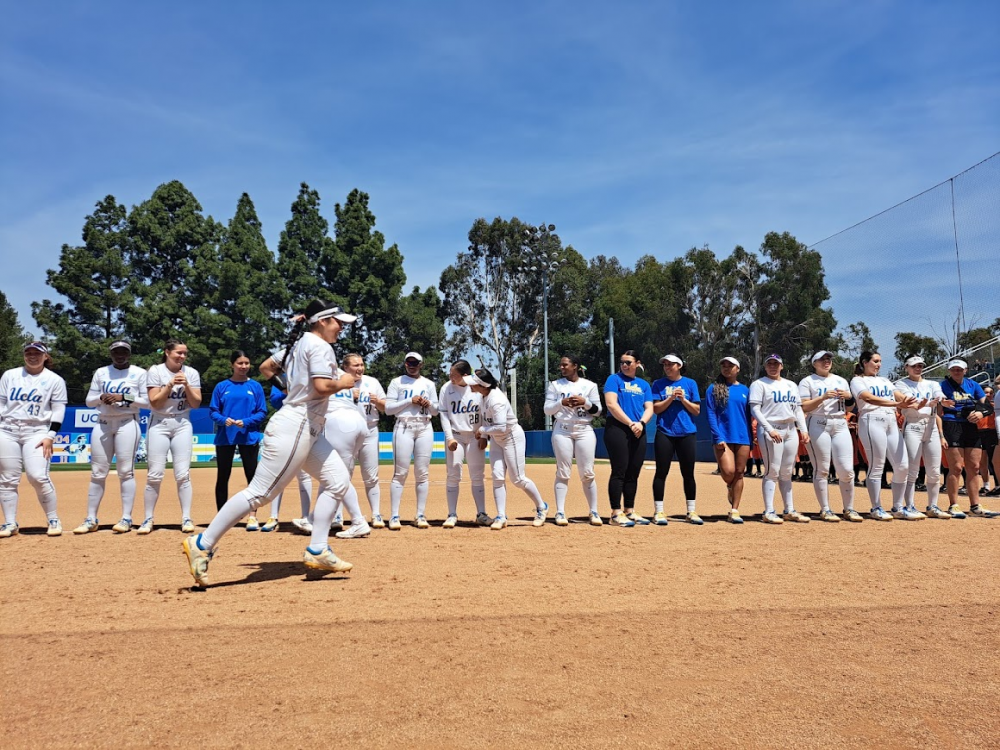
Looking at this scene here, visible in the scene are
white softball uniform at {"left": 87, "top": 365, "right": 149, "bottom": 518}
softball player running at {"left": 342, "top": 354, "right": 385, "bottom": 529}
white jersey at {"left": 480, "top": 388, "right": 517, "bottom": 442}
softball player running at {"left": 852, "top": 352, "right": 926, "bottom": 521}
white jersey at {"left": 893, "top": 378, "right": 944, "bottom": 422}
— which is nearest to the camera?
white softball uniform at {"left": 87, "top": 365, "right": 149, "bottom": 518}

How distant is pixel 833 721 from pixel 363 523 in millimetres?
5509

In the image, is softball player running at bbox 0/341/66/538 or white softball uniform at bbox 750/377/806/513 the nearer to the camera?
softball player running at bbox 0/341/66/538

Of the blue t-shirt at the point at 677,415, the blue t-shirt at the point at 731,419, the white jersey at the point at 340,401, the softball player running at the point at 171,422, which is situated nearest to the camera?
the white jersey at the point at 340,401

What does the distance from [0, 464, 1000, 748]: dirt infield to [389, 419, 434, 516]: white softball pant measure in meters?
1.66

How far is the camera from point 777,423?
367 inches

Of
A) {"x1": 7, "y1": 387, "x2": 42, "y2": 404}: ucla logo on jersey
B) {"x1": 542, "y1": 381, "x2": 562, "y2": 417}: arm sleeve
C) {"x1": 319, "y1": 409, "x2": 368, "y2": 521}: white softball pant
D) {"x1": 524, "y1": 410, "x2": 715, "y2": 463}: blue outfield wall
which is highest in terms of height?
{"x1": 7, "y1": 387, "x2": 42, "y2": 404}: ucla logo on jersey

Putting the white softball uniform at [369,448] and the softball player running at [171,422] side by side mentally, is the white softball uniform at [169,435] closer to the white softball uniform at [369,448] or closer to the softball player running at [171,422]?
the softball player running at [171,422]

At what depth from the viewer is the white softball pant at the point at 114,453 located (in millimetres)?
8336

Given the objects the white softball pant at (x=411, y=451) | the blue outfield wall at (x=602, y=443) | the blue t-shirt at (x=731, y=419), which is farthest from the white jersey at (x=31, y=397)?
the blue outfield wall at (x=602, y=443)

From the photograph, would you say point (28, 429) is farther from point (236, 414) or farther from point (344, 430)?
point (344, 430)

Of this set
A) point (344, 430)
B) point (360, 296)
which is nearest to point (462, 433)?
point (344, 430)

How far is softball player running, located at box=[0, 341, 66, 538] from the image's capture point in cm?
808

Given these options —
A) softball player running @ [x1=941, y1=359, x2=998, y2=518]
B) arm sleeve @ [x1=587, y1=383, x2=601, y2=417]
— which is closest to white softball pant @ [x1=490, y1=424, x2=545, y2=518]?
arm sleeve @ [x1=587, y1=383, x2=601, y2=417]

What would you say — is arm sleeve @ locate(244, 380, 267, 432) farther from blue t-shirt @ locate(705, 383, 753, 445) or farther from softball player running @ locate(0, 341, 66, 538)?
blue t-shirt @ locate(705, 383, 753, 445)
